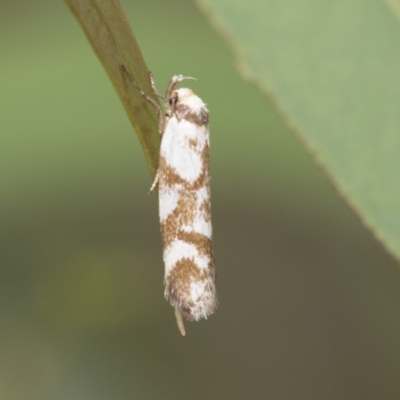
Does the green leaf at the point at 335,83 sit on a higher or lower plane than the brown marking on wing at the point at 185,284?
lower

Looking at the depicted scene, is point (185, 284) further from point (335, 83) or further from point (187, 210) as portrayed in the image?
point (335, 83)

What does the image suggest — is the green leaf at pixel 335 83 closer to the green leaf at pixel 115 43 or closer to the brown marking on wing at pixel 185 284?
the green leaf at pixel 115 43

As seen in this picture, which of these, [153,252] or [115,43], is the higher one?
[153,252]

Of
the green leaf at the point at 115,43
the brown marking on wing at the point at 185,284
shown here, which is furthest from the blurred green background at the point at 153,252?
the brown marking on wing at the point at 185,284

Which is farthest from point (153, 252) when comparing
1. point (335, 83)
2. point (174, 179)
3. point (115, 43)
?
point (335, 83)

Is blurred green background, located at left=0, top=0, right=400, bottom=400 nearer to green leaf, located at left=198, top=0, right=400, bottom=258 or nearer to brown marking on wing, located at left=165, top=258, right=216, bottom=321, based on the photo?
green leaf, located at left=198, top=0, right=400, bottom=258

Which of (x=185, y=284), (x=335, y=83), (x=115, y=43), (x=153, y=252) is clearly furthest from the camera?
(x=153, y=252)

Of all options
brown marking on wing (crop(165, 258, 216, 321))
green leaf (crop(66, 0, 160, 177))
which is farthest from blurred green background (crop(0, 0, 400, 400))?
brown marking on wing (crop(165, 258, 216, 321))
